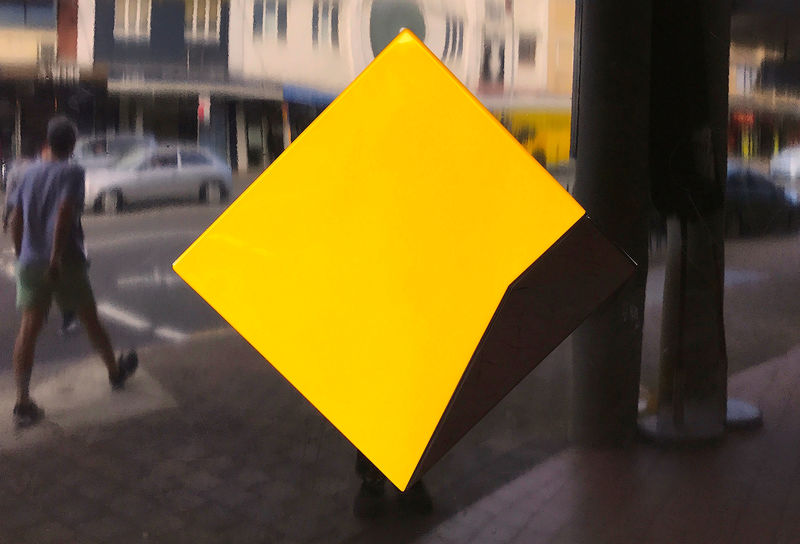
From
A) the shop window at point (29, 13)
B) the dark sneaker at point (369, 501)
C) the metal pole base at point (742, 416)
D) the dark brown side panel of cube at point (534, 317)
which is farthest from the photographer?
the metal pole base at point (742, 416)

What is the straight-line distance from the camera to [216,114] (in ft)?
4.55

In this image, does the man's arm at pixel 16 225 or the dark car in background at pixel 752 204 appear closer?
the man's arm at pixel 16 225

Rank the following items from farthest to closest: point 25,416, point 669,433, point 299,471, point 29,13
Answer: point 669,433
point 299,471
point 25,416
point 29,13

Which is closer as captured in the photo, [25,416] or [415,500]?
[25,416]

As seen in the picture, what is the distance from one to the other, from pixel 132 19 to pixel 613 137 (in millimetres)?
1052

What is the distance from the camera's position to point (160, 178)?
4.55 feet

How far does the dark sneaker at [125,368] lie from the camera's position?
56.0 inches

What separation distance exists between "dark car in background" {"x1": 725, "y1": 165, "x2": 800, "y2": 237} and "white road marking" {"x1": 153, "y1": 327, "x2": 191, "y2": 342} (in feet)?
4.15

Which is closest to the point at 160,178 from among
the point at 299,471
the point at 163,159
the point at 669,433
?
the point at 163,159

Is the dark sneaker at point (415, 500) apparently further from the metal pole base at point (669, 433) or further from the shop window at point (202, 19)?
the shop window at point (202, 19)

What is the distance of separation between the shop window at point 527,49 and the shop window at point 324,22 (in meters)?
0.40

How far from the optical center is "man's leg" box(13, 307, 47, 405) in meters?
1.37

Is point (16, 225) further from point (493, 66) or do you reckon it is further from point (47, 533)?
point (493, 66)

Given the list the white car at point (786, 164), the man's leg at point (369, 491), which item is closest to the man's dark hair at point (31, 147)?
the man's leg at point (369, 491)
